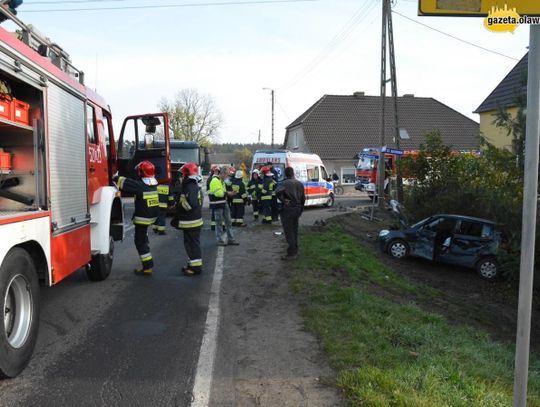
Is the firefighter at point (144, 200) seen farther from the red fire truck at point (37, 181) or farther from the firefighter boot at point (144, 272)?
the red fire truck at point (37, 181)

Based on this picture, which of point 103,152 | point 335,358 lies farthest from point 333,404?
point 103,152

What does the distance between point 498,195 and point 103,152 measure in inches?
265

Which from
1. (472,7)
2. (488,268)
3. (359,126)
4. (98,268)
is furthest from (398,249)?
(359,126)

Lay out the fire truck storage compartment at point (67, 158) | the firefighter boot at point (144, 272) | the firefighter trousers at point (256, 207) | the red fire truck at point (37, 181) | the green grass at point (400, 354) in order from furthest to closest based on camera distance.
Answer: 1. the firefighter trousers at point (256, 207)
2. the firefighter boot at point (144, 272)
3. the fire truck storage compartment at point (67, 158)
4. the red fire truck at point (37, 181)
5. the green grass at point (400, 354)

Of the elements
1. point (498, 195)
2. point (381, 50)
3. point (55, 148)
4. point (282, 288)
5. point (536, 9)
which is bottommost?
point (282, 288)

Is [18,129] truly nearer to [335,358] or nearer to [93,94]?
[93,94]

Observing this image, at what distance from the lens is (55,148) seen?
5.03 metres

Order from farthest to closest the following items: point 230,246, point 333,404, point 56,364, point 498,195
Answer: point 230,246 < point 498,195 < point 56,364 < point 333,404

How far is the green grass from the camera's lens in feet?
12.0

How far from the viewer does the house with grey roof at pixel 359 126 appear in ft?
129

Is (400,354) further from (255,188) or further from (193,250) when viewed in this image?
(255,188)

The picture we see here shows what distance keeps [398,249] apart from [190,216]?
235 inches

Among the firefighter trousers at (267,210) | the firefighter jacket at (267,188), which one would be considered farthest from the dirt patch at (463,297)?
the firefighter jacket at (267,188)

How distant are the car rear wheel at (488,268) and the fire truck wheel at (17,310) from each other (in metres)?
9.37
